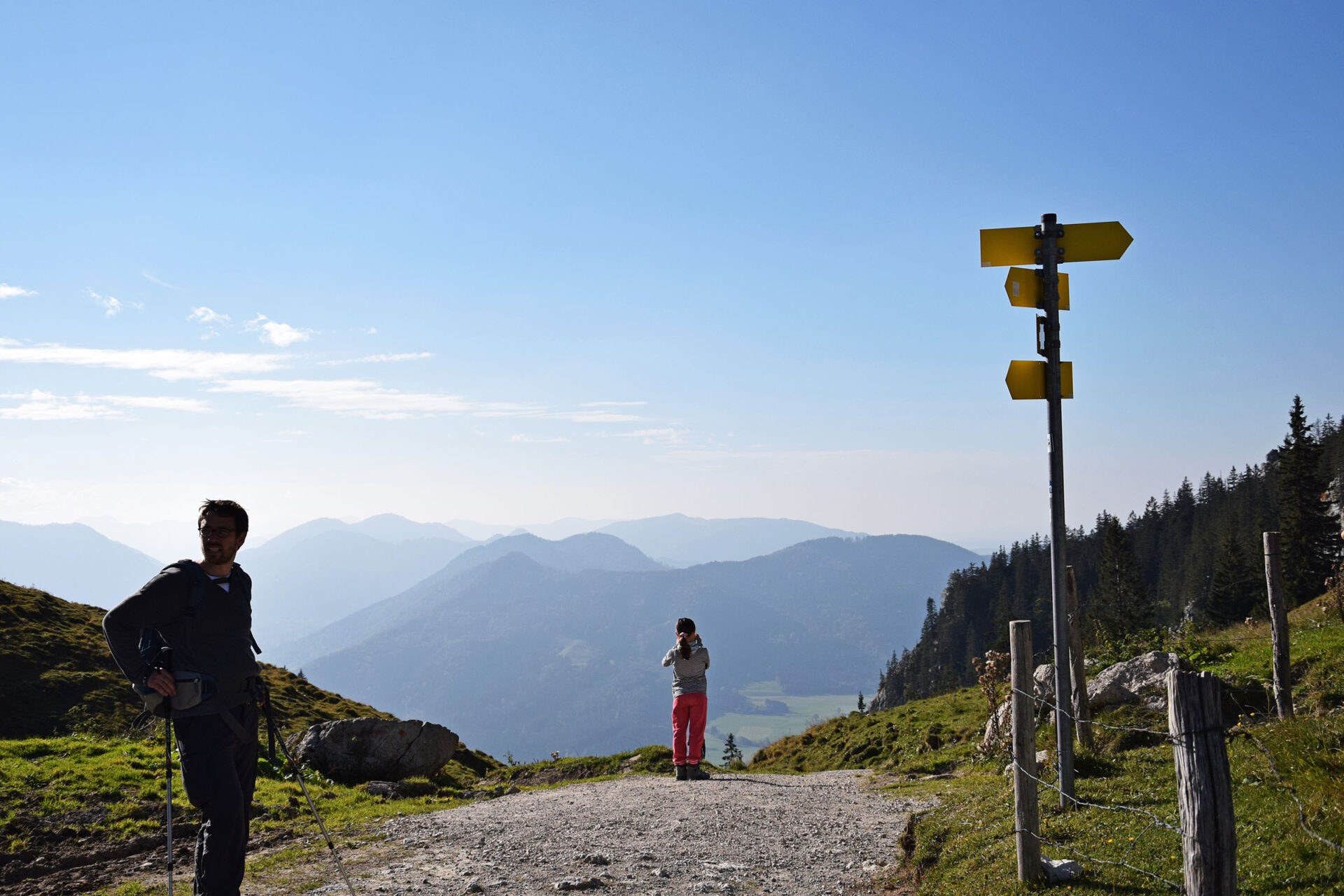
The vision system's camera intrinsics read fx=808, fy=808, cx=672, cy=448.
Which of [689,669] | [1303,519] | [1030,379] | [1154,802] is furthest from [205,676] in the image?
[1303,519]

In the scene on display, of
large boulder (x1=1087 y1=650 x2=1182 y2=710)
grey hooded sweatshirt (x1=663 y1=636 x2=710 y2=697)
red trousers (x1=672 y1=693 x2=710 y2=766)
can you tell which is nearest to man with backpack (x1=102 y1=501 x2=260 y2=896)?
grey hooded sweatshirt (x1=663 y1=636 x2=710 y2=697)

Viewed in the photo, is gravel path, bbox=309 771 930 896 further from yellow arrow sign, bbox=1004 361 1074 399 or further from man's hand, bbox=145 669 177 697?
yellow arrow sign, bbox=1004 361 1074 399

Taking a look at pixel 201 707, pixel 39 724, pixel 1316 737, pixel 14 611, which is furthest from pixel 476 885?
pixel 14 611

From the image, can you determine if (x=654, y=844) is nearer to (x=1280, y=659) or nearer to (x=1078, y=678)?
(x=1078, y=678)

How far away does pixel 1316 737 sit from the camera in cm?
795

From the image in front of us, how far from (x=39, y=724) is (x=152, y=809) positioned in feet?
46.4

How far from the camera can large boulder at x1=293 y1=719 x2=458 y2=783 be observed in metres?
18.7

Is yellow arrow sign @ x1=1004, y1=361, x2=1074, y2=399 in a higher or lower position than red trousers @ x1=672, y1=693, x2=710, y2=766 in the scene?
higher

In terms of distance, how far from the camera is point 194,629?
6.57 meters

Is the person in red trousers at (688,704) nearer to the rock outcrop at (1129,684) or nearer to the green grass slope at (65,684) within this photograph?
the rock outcrop at (1129,684)

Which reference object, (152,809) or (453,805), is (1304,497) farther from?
(152,809)

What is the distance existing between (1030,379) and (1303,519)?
81157 mm

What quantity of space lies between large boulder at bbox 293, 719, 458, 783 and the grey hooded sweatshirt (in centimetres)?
658

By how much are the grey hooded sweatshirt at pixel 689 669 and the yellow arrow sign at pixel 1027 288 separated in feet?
33.2
